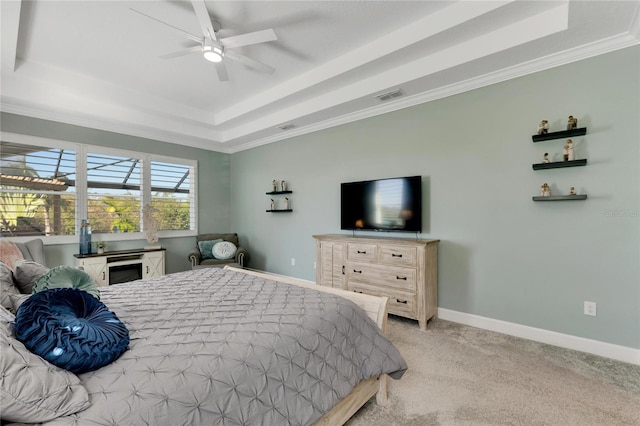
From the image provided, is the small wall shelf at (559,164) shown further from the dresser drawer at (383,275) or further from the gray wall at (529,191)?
the dresser drawer at (383,275)

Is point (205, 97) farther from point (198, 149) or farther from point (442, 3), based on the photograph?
point (442, 3)

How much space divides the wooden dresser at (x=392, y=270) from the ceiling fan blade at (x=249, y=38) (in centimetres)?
231

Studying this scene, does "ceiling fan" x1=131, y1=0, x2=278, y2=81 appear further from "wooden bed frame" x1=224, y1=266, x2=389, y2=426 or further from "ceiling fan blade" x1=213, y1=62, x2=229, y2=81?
"wooden bed frame" x1=224, y1=266, x2=389, y2=426

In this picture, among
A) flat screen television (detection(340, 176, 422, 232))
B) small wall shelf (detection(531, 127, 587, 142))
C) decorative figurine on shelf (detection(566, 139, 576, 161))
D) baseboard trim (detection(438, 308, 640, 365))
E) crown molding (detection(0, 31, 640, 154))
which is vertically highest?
crown molding (detection(0, 31, 640, 154))

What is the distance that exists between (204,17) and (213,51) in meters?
0.32

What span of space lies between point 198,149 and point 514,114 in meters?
5.05

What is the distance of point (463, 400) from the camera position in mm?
1919

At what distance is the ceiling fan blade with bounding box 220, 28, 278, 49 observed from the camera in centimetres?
235

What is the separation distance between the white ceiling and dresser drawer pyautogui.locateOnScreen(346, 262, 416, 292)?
2.04m

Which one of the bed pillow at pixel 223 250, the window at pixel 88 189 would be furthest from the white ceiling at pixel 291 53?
the bed pillow at pixel 223 250

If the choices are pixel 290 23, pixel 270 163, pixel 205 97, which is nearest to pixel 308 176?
pixel 270 163

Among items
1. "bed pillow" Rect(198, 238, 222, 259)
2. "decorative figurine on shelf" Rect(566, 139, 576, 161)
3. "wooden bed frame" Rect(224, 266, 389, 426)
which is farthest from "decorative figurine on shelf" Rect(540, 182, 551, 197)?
"bed pillow" Rect(198, 238, 222, 259)

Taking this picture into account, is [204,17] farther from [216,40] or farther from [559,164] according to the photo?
[559,164]

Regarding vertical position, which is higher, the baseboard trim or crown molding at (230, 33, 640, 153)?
crown molding at (230, 33, 640, 153)
